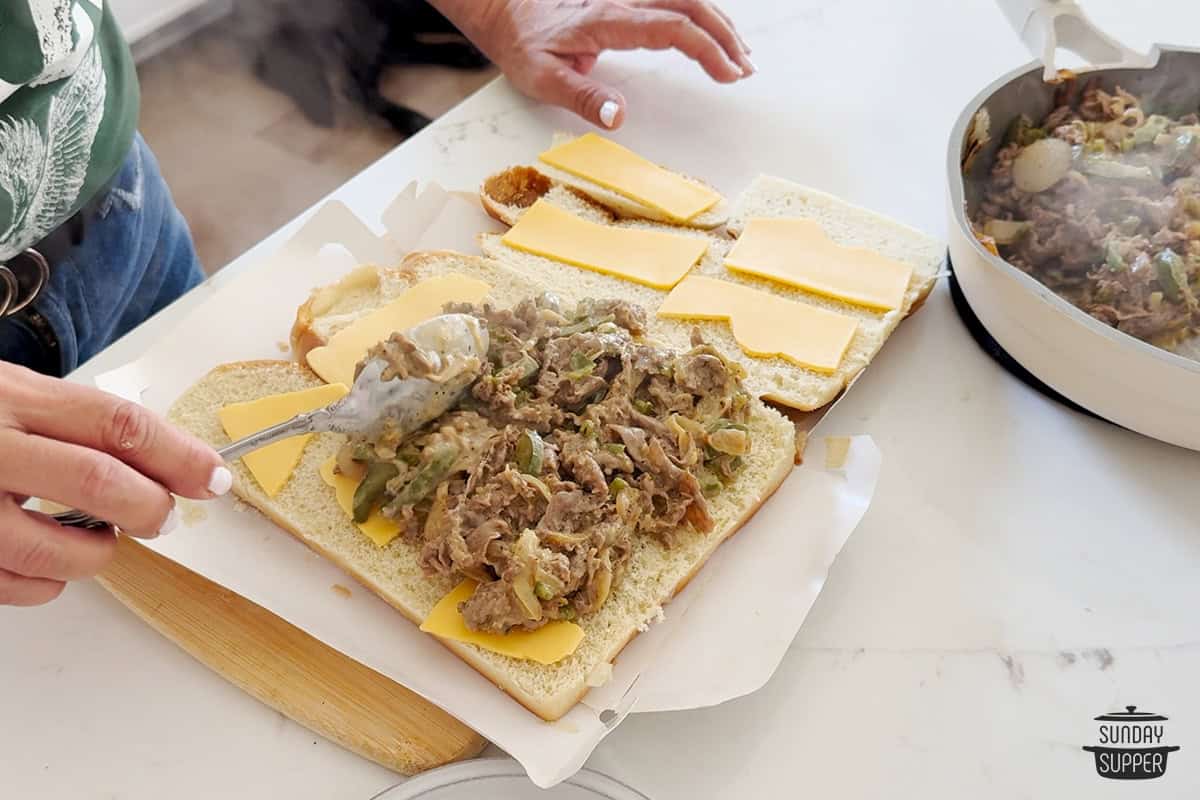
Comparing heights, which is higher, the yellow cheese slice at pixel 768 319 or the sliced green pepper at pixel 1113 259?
the sliced green pepper at pixel 1113 259

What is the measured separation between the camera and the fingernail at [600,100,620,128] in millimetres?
2906

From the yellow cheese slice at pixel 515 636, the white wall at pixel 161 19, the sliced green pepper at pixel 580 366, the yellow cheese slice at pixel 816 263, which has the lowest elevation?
the white wall at pixel 161 19

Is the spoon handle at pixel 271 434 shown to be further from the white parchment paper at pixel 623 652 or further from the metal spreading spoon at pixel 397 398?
the white parchment paper at pixel 623 652

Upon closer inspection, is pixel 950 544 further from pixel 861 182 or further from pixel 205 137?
pixel 205 137

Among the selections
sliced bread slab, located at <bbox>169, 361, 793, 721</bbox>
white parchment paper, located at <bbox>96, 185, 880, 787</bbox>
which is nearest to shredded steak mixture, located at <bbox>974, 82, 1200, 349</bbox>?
white parchment paper, located at <bbox>96, 185, 880, 787</bbox>

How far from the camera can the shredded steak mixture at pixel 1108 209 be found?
2.13m

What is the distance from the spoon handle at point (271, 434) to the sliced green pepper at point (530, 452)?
38cm

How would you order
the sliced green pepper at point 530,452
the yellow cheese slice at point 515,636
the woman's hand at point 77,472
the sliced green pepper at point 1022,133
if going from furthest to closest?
1. the sliced green pepper at point 1022,133
2. the sliced green pepper at point 530,452
3. the yellow cheese slice at point 515,636
4. the woman's hand at point 77,472

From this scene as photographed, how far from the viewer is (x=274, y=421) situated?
215 cm

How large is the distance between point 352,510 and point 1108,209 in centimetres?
180

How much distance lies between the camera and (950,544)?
2029 millimetres

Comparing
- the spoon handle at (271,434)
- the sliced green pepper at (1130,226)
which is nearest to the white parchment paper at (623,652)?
the spoon handle at (271,434)

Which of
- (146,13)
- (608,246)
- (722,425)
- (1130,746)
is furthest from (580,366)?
(146,13)

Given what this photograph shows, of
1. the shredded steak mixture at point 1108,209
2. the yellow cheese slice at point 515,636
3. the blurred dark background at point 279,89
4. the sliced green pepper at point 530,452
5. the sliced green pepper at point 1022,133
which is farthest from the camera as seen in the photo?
the blurred dark background at point 279,89
